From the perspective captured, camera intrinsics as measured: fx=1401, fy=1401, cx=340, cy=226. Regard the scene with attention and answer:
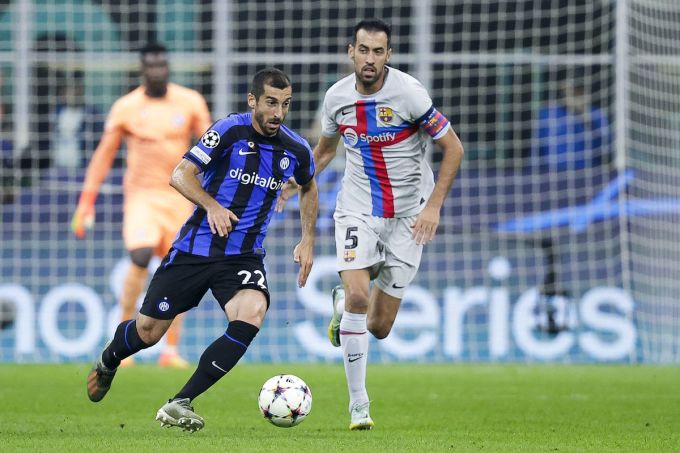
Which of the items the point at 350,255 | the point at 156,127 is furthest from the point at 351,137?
the point at 156,127

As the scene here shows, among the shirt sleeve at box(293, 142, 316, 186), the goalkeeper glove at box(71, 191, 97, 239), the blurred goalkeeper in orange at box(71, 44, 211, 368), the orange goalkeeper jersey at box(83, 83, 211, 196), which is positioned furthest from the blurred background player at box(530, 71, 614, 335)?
the shirt sleeve at box(293, 142, 316, 186)

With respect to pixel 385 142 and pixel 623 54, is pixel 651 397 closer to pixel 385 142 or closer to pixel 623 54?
pixel 385 142

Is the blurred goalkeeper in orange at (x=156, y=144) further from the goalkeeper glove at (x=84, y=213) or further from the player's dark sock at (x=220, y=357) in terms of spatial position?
the player's dark sock at (x=220, y=357)

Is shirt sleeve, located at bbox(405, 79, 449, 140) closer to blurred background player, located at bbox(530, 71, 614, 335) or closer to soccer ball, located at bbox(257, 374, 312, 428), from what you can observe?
soccer ball, located at bbox(257, 374, 312, 428)

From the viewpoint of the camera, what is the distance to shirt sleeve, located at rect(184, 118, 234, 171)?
7.26m

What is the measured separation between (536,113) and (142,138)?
14.7ft

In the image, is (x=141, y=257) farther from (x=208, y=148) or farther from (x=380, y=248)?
(x=208, y=148)

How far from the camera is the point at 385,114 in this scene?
26.2 feet

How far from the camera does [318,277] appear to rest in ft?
43.5

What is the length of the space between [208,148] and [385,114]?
1212mm

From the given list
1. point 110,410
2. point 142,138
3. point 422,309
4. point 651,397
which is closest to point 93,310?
point 142,138

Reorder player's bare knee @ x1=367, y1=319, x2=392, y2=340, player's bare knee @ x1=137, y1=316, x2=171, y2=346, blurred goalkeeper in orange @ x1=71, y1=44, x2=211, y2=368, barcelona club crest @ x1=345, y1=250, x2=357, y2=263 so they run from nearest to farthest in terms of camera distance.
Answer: player's bare knee @ x1=137, y1=316, x2=171, y2=346 < barcelona club crest @ x1=345, y1=250, x2=357, y2=263 < player's bare knee @ x1=367, y1=319, x2=392, y2=340 < blurred goalkeeper in orange @ x1=71, y1=44, x2=211, y2=368

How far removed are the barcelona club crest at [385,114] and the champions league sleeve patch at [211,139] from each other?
1.13m

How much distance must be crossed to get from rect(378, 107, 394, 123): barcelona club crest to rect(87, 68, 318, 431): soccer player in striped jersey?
62cm
